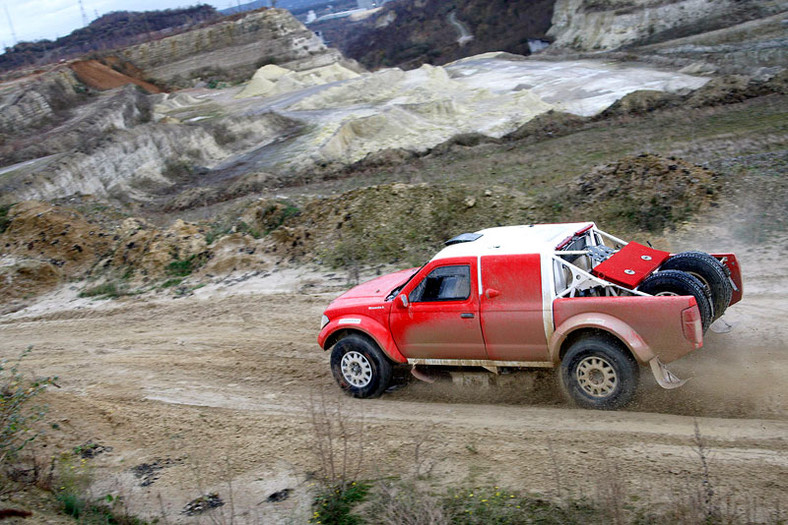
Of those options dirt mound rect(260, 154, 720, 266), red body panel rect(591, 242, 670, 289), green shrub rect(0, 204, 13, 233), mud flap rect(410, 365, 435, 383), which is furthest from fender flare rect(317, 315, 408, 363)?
green shrub rect(0, 204, 13, 233)

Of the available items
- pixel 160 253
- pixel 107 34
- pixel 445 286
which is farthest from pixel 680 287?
pixel 107 34

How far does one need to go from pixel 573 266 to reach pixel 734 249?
5552 millimetres

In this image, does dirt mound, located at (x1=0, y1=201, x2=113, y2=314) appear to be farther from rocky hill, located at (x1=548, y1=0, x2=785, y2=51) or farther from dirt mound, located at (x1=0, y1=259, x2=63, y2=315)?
rocky hill, located at (x1=548, y1=0, x2=785, y2=51)

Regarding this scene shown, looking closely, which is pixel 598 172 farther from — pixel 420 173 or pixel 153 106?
pixel 153 106

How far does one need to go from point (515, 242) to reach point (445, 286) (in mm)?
905

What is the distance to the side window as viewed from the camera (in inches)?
272

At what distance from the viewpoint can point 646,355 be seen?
6016 mm

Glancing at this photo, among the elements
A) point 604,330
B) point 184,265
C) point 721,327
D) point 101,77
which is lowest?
point 721,327

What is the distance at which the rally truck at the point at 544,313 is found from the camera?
6.13 metres

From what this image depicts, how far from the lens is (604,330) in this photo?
6.23m

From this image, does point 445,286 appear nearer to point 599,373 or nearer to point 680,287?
point 599,373

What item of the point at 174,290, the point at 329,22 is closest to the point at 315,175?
the point at 174,290

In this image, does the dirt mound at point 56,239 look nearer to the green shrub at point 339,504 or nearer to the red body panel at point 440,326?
the red body panel at point 440,326

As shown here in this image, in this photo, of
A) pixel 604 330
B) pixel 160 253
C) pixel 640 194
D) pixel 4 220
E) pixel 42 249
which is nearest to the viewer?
pixel 604 330
